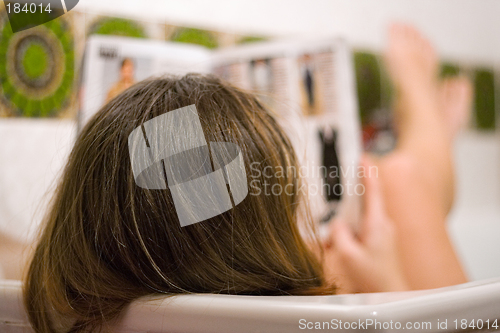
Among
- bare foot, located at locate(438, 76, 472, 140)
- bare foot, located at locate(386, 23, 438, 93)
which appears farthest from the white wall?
bare foot, located at locate(438, 76, 472, 140)

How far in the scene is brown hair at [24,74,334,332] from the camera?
1.07 feet

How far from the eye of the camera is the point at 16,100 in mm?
633

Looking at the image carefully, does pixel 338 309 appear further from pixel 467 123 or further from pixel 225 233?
pixel 467 123

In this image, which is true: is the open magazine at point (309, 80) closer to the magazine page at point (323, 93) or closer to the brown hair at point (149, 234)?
the magazine page at point (323, 93)

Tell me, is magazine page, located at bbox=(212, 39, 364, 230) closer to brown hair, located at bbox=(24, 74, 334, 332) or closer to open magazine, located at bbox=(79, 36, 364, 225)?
open magazine, located at bbox=(79, 36, 364, 225)

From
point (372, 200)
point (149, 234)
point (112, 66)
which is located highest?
Answer: point (112, 66)

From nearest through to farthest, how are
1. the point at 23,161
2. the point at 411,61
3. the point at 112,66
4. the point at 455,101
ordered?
the point at 112,66, the point at 23,161, the point at 411,61, the point at 455,101

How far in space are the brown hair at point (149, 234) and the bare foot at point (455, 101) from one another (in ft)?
2.87

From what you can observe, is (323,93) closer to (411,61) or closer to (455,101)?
(411,61)

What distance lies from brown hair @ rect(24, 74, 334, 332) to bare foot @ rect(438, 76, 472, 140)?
88 cm

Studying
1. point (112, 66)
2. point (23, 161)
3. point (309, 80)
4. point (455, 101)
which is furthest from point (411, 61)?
point (23, 161)

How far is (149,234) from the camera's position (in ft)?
1.07

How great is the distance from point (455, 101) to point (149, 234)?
3.49 ft

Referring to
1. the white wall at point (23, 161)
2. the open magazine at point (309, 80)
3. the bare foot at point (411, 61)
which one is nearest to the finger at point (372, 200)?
the open magazine at point (309, 80)
